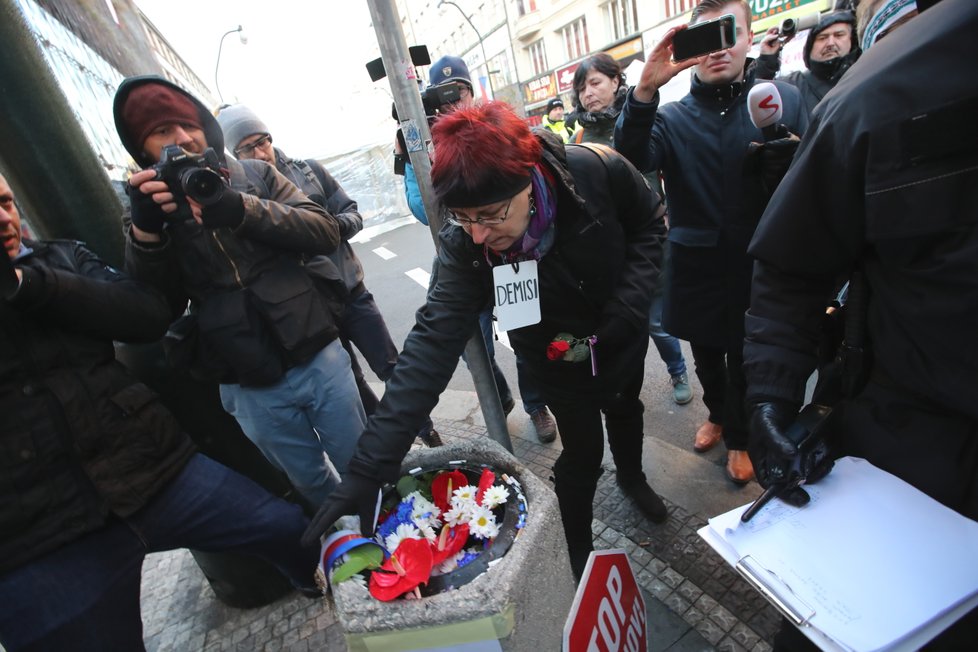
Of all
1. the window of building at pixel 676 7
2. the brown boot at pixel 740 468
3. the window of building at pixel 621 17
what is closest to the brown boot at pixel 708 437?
the brown boot at pixel 740 468

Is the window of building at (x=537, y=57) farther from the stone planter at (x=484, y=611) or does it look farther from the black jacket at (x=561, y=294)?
the stone planter at (x=484, y=611)

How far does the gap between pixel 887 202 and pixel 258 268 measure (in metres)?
1.80

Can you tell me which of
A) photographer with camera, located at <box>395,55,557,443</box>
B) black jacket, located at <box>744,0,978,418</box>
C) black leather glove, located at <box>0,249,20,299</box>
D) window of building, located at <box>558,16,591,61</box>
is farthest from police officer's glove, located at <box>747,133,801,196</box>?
window of building, located at <box>558,16,591,61</box>

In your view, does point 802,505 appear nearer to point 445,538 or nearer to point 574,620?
point 574,620

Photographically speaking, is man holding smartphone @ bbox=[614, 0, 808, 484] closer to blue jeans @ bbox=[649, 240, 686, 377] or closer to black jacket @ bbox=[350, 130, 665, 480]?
black jacket @ bbox=[350, 130, 665, 480]

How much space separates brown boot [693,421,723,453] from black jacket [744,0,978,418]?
1729 millimetres

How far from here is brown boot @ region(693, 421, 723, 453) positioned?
268 cm

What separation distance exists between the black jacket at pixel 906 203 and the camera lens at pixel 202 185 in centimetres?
154

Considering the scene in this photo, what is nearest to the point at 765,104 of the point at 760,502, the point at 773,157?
the point at 773,157

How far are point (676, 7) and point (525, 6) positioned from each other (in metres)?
11.0

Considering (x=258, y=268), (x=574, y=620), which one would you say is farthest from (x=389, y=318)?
(x=574, y=620)

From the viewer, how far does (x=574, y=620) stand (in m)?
1.05

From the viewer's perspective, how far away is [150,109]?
1.63 m

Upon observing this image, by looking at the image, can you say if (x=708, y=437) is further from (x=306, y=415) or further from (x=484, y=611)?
(x=306, y=415)
